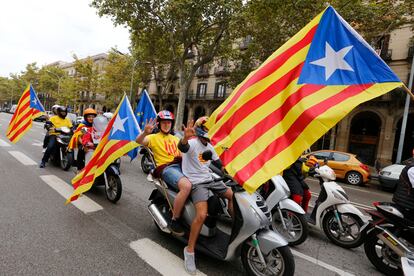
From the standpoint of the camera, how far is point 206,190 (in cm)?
312

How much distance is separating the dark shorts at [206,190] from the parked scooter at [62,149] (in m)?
4.99

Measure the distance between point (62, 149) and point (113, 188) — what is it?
3.08 meters

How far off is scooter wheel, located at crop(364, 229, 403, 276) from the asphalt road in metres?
0.12

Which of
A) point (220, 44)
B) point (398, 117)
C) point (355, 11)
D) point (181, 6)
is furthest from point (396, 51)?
point (181, 6)

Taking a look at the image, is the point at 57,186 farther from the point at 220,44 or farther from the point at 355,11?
the point at 220,44

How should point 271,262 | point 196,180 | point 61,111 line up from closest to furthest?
point 271,262, point 196,180, point 61,111

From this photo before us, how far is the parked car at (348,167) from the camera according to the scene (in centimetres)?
1134

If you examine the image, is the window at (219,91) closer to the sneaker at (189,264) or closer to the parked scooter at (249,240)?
the parked scooter at (249,240)

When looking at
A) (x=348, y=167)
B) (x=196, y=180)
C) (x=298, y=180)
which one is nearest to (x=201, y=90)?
(x=348, y=167)

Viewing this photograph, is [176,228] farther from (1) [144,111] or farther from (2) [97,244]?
(1) [144,111]

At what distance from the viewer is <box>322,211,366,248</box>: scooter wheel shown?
3922mm

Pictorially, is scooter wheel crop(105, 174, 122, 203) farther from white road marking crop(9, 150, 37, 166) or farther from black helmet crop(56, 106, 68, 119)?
white road marking crop(9, 150, 37, 166)

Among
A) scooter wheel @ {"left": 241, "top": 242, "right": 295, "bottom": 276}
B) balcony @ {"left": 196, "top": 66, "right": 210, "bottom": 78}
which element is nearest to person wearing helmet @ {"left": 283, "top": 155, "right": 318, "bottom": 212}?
scooter wheel @ {"left": 241, "top": 242, "right": 295, "bottom": 276}

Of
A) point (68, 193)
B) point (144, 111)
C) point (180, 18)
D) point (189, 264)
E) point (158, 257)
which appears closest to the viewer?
point (189, 264)
